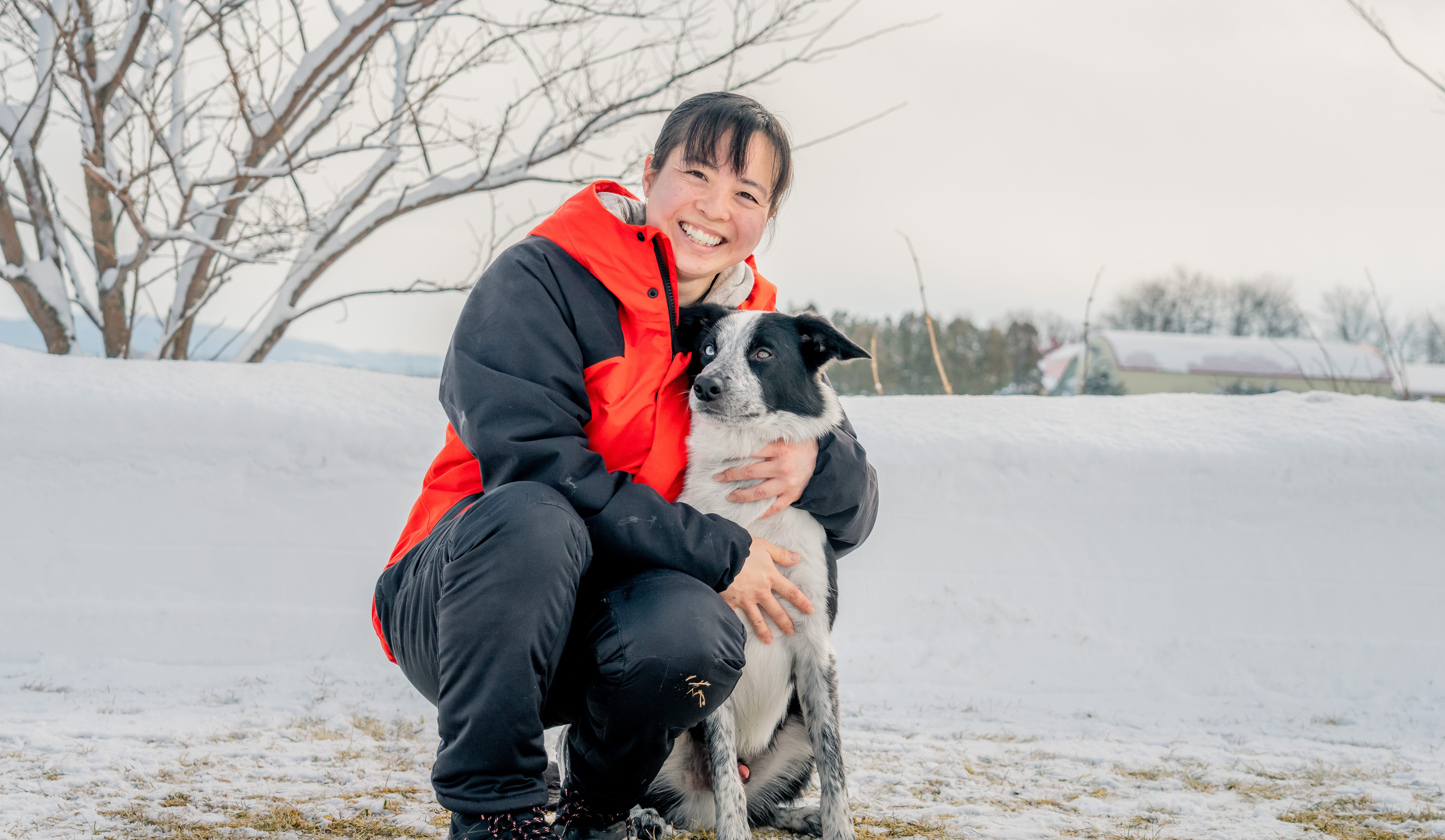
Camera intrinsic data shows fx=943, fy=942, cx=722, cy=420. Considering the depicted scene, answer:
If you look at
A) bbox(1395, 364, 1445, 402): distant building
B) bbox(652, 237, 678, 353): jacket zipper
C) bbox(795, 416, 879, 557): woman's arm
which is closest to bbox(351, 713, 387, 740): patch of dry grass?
bbox(795, 416, 879, 557): woman's arm

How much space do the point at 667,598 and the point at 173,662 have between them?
3.06 meters

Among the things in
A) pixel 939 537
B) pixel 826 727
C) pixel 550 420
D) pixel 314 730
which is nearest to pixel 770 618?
pixel 826 727

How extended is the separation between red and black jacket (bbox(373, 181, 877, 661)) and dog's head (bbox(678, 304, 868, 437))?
0.32 feet

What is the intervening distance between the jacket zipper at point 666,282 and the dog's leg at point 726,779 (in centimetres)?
78

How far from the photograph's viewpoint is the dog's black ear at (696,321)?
219 cm

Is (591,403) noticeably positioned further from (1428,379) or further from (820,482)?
(1428,379)

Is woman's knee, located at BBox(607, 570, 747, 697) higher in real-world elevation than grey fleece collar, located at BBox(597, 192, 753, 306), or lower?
lower

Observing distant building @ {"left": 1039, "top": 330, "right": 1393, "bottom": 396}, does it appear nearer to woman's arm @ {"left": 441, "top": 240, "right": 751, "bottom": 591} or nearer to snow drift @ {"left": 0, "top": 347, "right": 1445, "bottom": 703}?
snow drift @ {"left": 0, "top": 347, "right": 1445, "bottom": 703}

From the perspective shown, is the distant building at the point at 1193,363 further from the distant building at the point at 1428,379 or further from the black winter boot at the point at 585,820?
the black winter boot at the point at 585,820

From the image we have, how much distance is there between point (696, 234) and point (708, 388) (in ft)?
1.09

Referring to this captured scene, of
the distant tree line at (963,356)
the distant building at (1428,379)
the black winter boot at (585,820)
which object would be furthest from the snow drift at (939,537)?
the distant building at (1428,379)

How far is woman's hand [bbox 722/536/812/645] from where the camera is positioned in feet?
6.09

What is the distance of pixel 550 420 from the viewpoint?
1.68 meters

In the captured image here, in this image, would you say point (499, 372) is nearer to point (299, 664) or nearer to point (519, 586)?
point (519, 586)
